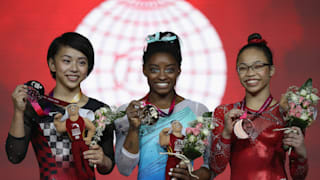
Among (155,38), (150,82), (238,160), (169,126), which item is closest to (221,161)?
(238,160)

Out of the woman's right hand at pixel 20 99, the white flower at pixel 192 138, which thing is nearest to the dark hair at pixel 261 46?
the white flower at pixel 192 138

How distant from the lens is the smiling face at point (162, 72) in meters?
3.57

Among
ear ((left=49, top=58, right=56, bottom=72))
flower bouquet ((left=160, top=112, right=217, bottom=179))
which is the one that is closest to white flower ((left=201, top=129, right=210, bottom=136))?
flower bouquet ((left=160, top=112, right=217, bottom=179))

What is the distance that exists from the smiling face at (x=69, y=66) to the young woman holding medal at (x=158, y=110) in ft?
1.28

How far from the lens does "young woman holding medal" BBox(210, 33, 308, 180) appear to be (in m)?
3.37

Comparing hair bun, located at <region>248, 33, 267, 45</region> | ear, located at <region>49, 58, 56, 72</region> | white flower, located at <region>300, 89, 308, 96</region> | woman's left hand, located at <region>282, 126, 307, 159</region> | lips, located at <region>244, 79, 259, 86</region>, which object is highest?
hair bun, located at <region>248, 33, 267, 45</region>

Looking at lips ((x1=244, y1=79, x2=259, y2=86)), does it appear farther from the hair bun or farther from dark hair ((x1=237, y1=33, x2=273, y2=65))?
the hair bun

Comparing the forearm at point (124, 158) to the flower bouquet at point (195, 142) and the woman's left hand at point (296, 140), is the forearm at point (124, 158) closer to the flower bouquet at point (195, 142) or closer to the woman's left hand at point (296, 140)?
the flower bouquet at point (195, 142)

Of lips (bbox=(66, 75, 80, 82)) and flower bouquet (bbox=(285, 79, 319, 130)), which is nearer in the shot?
flower bouquet (bbox=(285, 79, 319, 130))

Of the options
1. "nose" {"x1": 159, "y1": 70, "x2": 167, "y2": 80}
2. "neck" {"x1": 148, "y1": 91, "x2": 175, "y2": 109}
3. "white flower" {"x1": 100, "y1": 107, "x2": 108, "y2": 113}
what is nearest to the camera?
"white flower" {"x1": 100, "y1": 107, "x2": 108, "y2": 113}

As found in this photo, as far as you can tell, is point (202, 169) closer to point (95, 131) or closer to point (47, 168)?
point (95, 131)

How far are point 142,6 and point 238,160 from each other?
2394mm

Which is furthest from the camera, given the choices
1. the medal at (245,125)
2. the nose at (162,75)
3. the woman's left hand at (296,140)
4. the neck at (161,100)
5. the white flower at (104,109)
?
the neck at (161,100)

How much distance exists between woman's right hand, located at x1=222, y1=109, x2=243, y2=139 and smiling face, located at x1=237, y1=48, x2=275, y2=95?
0.21 m
